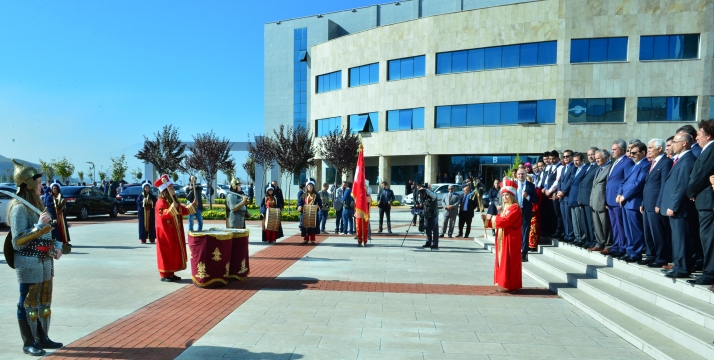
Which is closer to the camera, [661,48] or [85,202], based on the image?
[85,202]

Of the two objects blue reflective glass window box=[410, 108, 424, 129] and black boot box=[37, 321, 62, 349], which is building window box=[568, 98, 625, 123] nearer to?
blue reflective glass window box=[410, 108, 424, 129]

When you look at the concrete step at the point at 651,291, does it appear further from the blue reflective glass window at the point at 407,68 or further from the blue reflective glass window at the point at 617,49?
the blue reflective glass window at the point at 407,68

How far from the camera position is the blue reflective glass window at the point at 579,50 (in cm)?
3366

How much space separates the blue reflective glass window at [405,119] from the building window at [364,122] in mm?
2201

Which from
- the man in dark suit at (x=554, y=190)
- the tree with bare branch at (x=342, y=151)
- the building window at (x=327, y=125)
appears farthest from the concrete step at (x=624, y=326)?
the building window at (x=327, y=125)

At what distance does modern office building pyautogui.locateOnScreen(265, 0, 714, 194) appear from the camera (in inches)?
1275

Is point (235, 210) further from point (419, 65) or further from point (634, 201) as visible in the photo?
point (419, 65)

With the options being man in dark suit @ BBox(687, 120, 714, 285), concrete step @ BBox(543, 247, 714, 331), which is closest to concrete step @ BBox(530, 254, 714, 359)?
concrete step @ BBox(543, 247, 714, 331)

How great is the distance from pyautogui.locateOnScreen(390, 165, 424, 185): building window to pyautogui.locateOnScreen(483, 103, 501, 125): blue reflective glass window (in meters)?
7.06

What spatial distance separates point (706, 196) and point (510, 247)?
2980mm

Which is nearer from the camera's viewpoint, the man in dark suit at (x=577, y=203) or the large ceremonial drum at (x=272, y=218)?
the man in dark suit at (x=577, y=203)

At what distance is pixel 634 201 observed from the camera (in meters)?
8.62

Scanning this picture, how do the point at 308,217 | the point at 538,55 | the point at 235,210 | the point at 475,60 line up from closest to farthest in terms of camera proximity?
the point at 235,210
the point at 308,217
the point at 538,55
the point at 475,60

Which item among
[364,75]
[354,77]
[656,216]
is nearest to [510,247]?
[656,216]
